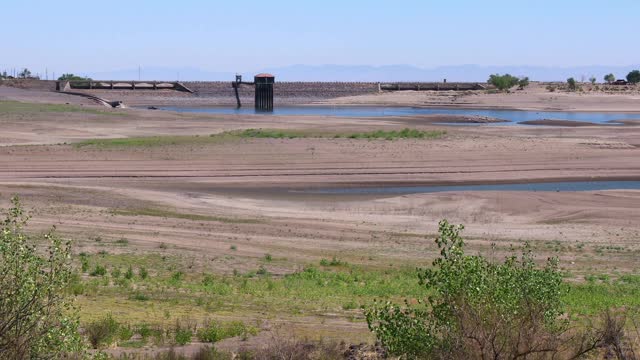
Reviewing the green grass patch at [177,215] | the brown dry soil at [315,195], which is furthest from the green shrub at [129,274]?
the green grass patch at [177,215]

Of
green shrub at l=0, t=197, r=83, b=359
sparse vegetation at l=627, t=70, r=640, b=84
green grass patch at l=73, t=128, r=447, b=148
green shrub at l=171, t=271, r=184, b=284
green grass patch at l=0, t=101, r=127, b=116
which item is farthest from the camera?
sparse vegetation at l=627, t=70, r=640, b=84

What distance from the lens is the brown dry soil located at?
87.0 ft

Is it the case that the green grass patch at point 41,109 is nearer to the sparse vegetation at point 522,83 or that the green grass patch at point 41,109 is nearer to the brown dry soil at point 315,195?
the brown dry soil at point 315,195

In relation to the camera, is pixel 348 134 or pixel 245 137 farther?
pixel 348 134

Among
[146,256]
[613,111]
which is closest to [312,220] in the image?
[146,256]

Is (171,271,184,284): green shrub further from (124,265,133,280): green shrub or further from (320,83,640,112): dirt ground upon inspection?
(320,83,640,112): dirt ground

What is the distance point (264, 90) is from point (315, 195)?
3146 inches

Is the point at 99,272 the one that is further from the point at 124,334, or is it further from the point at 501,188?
the point at 501,188

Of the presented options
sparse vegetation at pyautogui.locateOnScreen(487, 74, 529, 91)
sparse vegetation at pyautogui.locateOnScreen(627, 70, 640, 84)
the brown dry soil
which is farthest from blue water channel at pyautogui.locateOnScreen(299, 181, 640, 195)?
sparse vegetation at pyautogui.locateOnScreen(627, 70, 640, 84)

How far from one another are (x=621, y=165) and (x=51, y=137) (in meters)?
33.2

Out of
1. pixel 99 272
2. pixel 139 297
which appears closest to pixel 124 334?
pixel 139 297

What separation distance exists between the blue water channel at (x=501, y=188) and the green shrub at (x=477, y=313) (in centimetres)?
2697

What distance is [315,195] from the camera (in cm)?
3753

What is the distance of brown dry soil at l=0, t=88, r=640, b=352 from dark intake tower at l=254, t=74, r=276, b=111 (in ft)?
172
